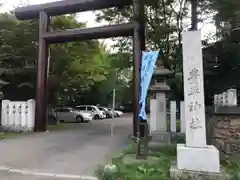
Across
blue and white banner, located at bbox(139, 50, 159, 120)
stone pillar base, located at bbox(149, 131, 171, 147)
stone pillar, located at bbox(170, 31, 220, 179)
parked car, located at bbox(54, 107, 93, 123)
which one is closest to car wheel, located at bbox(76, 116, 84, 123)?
parked car, located at bbox(54, 107, 93, 123)

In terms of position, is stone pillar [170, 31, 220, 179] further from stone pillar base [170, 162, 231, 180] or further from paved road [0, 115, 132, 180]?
paved road [0, 115, 132, 180]

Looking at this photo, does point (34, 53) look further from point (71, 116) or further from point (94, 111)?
point (94, 111)

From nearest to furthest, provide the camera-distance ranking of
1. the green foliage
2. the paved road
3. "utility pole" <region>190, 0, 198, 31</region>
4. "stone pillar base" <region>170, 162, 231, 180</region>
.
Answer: "stone pillar base" <region>170, 162, 231, 180</region> < the paved road < "utility pole" <region>190, 0, 198, 31</region> < the green foliage

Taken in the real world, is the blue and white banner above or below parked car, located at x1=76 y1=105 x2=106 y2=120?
above

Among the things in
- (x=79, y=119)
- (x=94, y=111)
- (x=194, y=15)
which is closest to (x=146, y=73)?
(x=194, y=15)

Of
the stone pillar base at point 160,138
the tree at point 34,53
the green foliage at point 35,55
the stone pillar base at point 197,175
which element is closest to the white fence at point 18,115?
the green foliage at point 35,55

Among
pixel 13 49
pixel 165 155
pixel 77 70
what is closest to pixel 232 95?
pixel 165 155

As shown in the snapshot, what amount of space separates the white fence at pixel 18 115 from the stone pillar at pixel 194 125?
10024mm

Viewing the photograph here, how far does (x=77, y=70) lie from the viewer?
18234 millimetres

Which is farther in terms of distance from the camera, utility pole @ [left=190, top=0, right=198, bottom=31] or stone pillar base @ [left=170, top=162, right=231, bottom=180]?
utility pole @ [left=190, top=0, right=198, bottom=31]

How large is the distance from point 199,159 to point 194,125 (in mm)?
710

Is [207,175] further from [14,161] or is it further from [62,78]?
[62,78]

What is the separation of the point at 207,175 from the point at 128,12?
11.5m

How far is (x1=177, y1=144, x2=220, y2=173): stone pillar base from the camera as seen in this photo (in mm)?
5160
